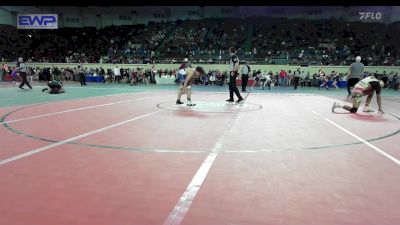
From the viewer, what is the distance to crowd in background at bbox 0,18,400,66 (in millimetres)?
30766

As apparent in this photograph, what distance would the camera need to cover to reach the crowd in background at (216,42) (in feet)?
101

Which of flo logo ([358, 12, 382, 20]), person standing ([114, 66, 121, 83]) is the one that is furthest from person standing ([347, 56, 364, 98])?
flo logo ([358, 12, 382, 20])

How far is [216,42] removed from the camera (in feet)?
114

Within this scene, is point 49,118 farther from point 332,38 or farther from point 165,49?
point 332,38

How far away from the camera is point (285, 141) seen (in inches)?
236

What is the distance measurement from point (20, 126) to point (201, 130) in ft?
11.8

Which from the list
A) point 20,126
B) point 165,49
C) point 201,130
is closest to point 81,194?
point 201,130

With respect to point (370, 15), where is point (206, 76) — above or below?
below
